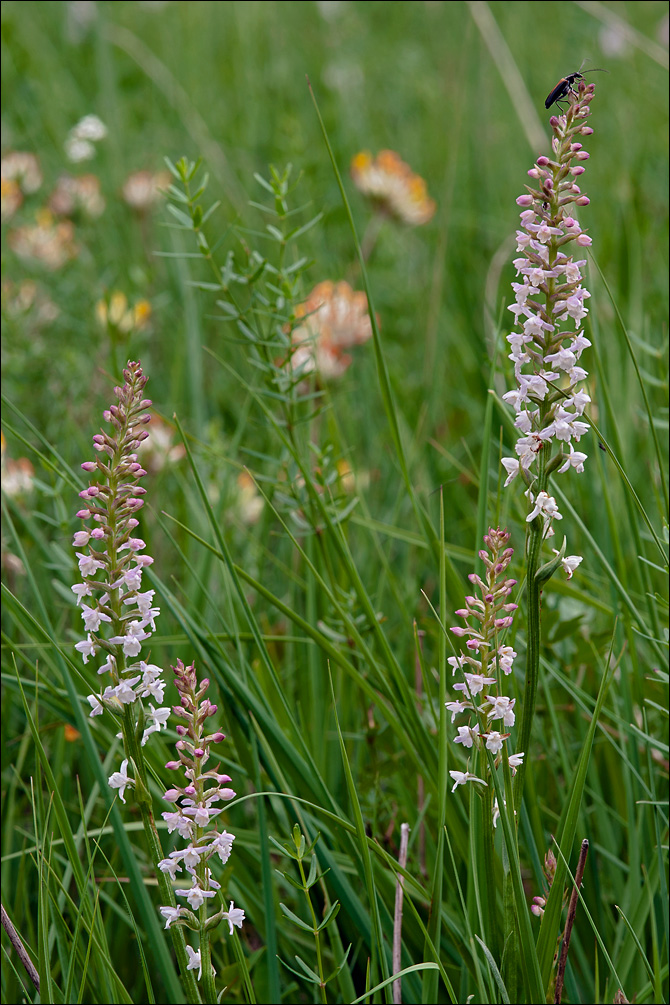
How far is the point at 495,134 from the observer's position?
186 inches

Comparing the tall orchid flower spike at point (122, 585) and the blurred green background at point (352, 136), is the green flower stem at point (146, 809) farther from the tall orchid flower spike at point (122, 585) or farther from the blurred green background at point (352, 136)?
the blurred green background at point (352, 136)

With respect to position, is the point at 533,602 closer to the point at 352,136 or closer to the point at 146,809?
the point at 146,809

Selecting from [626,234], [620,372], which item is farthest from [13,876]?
[626,234]

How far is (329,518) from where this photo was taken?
54.5 inches

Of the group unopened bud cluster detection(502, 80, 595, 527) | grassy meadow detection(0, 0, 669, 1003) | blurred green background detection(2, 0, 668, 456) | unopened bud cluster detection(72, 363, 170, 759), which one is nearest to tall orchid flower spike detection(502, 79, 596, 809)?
unopened bud cluster detection(502, 80, 595, 527)

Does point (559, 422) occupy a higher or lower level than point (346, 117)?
lower

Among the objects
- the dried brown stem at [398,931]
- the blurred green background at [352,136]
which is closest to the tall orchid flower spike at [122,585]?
the dried brown stem at [398,931]

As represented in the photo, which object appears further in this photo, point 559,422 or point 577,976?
point 577,976

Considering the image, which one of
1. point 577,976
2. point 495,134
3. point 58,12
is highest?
point 58,12

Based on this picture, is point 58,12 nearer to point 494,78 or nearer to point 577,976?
point 494,78

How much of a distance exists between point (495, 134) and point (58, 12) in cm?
349

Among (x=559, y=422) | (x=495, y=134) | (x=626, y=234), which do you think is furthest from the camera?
(x=495, y=134)

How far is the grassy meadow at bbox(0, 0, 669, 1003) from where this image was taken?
3.96 ft

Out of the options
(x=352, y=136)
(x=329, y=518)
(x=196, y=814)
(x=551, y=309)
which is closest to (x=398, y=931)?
(x=196, y=814)
